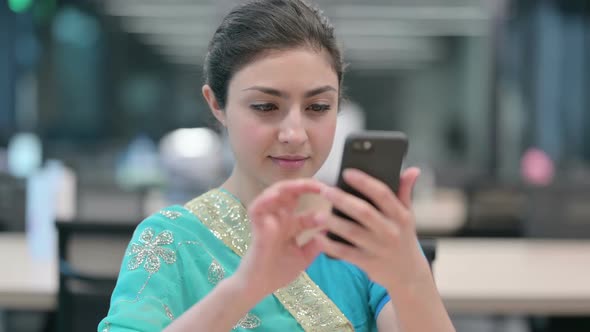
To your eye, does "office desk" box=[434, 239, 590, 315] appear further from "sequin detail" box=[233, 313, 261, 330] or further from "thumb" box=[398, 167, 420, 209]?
"thumb" box=[398, 167, 420, 209]

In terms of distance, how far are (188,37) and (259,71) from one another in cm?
1139

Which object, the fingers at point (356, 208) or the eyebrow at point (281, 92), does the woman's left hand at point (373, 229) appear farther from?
the eyebrow at point (281, 92)

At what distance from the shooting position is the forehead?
992 mm

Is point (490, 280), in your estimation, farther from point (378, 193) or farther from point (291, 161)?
point (378, 193)

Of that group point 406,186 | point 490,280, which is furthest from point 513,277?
point 406,186

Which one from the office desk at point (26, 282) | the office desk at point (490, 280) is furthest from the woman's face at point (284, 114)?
the office desk at point (26, 282)

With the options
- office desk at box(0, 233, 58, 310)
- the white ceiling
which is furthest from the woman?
the white ceiling

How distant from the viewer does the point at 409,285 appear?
819 millimetres

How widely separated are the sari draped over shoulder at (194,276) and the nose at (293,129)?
0.16m

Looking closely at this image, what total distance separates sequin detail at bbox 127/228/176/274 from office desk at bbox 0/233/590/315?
1.12 meters

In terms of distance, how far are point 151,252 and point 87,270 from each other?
0.96 meters

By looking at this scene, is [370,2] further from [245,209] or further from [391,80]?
[245,209]

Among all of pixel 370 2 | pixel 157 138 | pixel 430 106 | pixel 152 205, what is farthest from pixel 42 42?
pixel 430 106

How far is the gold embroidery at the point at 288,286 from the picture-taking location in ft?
3.45
